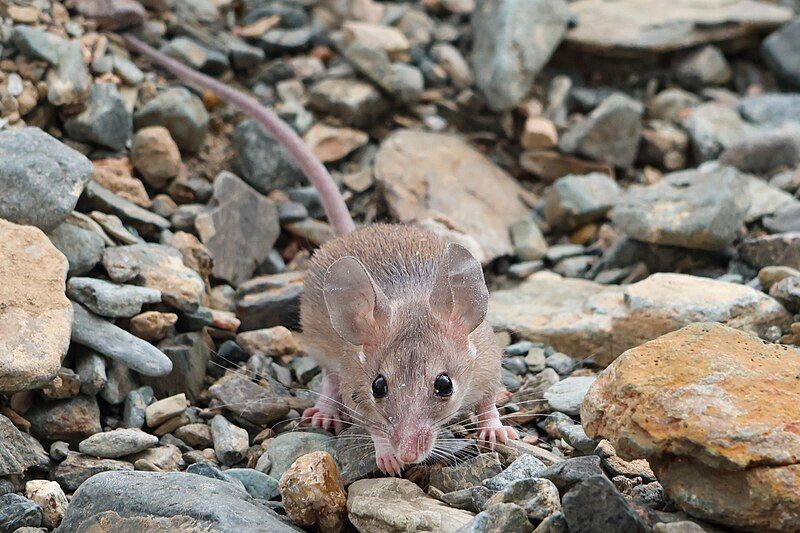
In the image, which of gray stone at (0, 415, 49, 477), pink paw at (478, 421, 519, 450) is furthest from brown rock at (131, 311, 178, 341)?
pink paw at (478, 421, 519, 450)

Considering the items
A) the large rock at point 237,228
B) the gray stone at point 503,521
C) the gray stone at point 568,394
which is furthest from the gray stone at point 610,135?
the gray stone at point 503,521

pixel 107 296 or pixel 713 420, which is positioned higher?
pixel 713 420

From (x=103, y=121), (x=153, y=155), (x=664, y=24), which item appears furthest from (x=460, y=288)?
(x=664, y=24)

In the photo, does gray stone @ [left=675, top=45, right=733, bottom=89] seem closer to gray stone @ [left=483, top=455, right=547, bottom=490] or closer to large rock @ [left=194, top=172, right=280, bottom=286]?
large rock @ [left=194, top=172, right=280, bottom=286]

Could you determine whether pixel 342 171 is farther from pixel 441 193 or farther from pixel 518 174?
pixel 518 174

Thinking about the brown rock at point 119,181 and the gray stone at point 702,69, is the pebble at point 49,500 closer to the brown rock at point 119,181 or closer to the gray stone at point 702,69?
the brown rock at point 119,181

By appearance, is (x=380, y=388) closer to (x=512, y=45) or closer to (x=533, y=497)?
(x=533, y=497)
